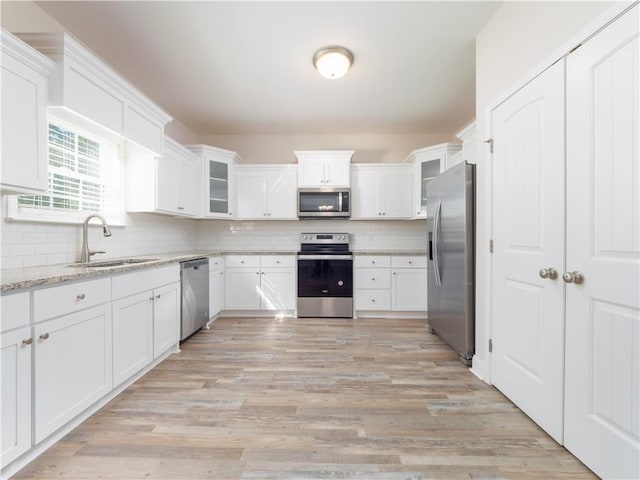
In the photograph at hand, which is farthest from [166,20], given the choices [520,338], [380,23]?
[520,338]

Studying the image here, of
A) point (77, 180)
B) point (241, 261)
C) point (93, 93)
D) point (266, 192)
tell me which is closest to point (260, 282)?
point (241, 261)

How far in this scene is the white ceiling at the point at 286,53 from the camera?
2.12 m

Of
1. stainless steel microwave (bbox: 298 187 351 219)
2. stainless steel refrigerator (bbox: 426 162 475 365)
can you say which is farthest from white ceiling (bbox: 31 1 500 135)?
stainless steel refrigerator (bbox: 426 162 475 365)

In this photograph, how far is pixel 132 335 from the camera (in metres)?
2.09

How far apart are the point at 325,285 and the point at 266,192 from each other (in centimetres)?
163

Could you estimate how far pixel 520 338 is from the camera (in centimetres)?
184

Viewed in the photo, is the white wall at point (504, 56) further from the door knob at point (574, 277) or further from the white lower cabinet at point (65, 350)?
the white lower cabinet at point (65, 350)

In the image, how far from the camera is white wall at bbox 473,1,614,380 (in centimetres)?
151

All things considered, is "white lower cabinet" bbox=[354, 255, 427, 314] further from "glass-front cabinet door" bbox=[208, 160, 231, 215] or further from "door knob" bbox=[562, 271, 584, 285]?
"door knob" bbox=[562, 271, 584, 285]

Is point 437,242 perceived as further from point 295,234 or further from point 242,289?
point 242,289

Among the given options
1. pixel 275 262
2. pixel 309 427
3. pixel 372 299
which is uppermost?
pixel 275 262

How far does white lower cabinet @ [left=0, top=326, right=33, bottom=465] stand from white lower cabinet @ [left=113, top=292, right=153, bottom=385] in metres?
0.57

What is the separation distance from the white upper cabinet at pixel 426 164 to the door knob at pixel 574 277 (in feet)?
8.58

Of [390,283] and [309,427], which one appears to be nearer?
[309,427]
